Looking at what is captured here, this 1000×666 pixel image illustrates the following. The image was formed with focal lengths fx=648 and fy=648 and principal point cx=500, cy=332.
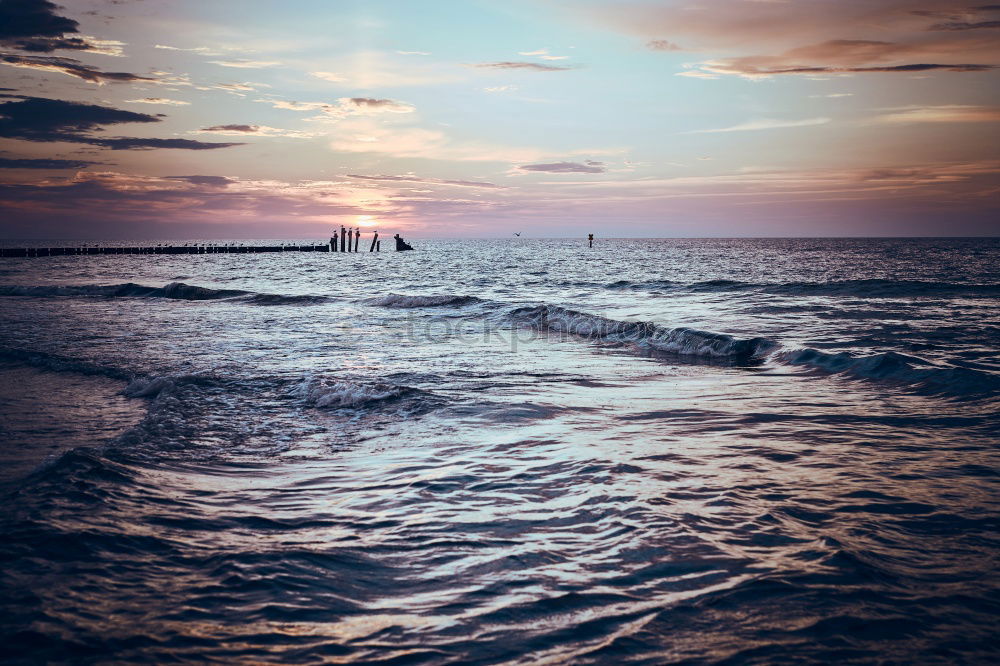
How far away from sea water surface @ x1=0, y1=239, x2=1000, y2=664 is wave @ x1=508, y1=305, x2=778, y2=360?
5.85ft

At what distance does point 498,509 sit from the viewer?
230 inches

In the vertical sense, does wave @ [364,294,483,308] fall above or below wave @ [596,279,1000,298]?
below

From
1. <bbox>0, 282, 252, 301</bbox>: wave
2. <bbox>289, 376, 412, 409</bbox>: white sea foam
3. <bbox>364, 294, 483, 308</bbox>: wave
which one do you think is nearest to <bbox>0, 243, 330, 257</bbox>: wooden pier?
<bbox>0, 282, 252, 301</bbox>: wave

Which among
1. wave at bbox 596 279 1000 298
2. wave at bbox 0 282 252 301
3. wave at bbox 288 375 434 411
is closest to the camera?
wave at bbox 288 375 434 411

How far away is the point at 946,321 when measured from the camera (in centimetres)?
2167

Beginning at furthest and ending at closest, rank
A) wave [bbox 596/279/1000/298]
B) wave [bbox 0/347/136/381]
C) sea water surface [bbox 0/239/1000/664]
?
wave [bbox 596/279/1000/298] → wave [bbox 0/347/136/381] → sea water surface [bbox 0/239/1000/664]

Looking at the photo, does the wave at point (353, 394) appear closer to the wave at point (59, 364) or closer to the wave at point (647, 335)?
the wave at point (59, 364)

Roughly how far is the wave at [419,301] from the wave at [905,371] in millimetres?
18944

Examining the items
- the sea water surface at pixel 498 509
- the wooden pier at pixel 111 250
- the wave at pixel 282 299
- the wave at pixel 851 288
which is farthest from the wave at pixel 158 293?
the wooden pier at pixel 111 250

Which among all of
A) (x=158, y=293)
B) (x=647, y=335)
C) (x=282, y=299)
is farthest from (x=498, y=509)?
(x=158, y=293)

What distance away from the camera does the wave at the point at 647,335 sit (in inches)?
659

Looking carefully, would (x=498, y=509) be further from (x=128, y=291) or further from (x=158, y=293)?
(x=128, y=291)

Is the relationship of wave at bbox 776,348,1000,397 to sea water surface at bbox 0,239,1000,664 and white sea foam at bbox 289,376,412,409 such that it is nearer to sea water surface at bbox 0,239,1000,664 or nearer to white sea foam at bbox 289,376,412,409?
sea water surface at bbox 0,239,1000,664

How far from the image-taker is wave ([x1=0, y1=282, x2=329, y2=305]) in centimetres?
3380
